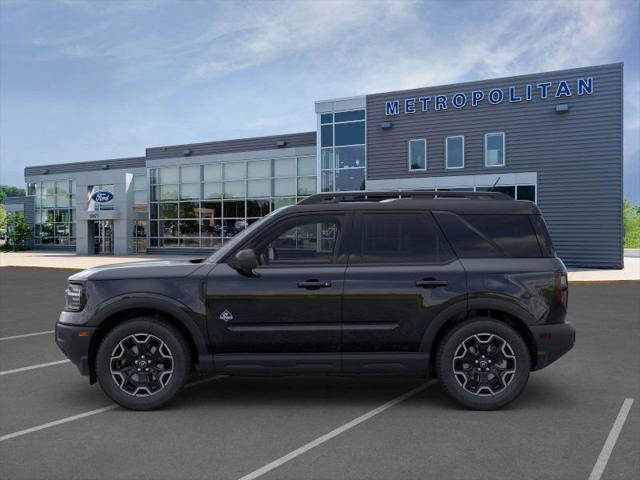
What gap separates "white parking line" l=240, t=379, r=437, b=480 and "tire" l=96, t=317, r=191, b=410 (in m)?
1.42

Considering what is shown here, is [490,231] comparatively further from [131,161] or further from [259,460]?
[131,161]

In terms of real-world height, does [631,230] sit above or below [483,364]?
above

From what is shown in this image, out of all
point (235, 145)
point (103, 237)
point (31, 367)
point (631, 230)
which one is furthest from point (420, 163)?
point (631, 230)

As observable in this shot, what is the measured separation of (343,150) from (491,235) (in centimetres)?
2432

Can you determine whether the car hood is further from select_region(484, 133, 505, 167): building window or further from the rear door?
select_region(484, 133, 505, 167): building window

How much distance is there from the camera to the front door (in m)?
5.16

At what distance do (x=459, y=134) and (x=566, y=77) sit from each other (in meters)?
4.87

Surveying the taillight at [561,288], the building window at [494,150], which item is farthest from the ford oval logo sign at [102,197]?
the taillight at [561,288]

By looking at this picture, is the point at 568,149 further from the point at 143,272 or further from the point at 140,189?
the point at 140,189

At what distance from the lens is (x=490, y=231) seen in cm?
541

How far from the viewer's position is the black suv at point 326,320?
17.0 ft

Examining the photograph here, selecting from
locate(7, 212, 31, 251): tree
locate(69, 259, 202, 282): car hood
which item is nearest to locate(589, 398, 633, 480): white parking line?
locate(69, 259, 202, 282): car hood

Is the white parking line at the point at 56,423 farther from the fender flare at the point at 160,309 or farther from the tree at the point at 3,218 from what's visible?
the tree at the point at 3,218

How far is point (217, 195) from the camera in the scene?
36406 millimetres
